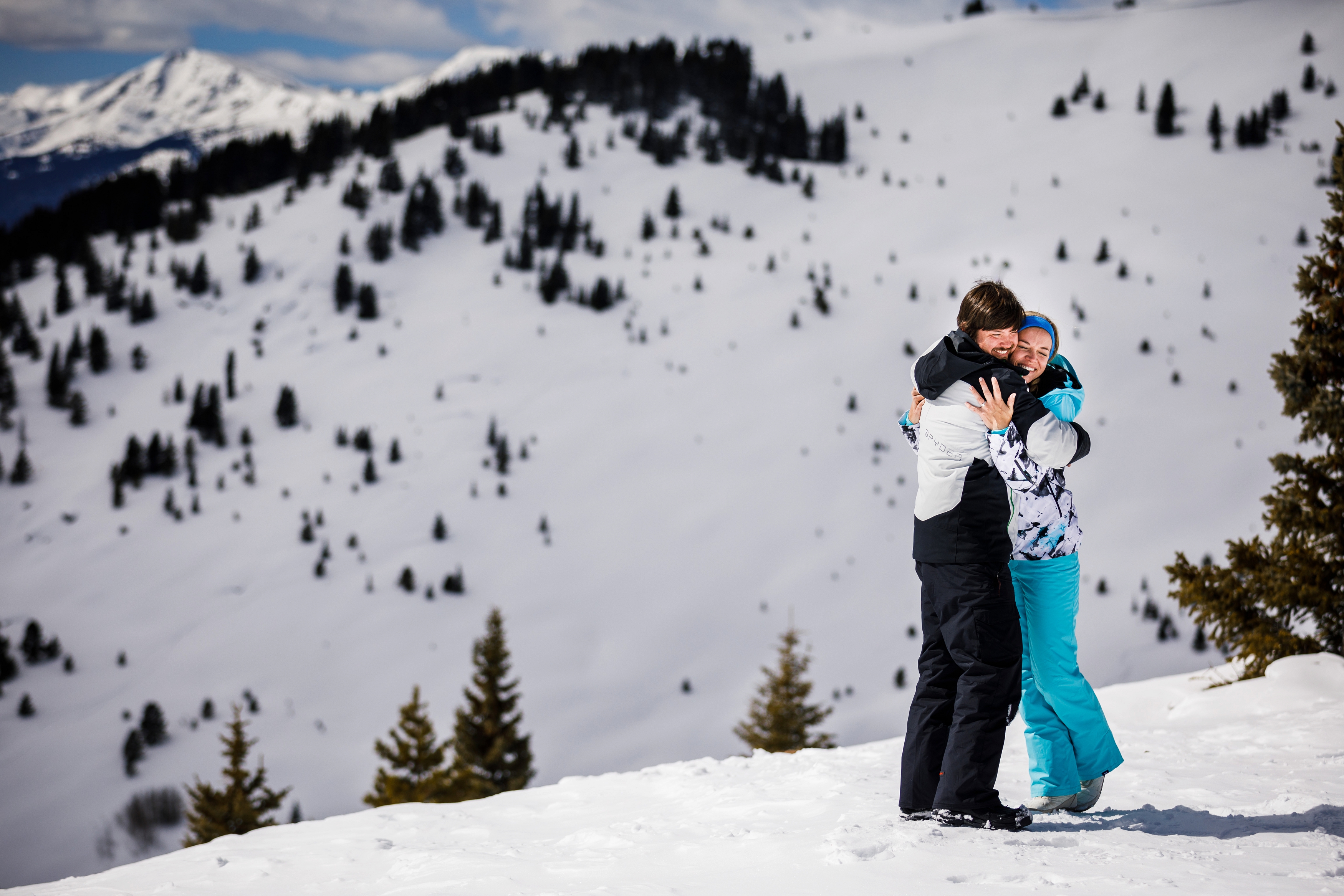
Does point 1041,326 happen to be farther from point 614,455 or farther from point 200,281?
point 200,281

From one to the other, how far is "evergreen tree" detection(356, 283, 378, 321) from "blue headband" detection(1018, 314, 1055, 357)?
51.7 meters

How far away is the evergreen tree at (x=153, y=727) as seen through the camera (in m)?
26.9

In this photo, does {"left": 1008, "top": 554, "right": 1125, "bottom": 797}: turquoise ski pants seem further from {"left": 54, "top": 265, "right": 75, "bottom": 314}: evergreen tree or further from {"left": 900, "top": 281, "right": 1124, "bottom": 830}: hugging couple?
{"left": 54, "top": 265, "right": 75, "bottom": 314}: evergreen tree

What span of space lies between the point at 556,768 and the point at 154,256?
54558 millimetres

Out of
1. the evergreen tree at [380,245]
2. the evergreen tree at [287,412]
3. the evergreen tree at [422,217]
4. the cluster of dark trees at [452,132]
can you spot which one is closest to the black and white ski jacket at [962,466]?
the evergreen tree at [287,412]

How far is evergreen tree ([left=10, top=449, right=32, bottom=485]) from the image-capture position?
40031mm

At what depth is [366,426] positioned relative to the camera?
41250 millimetres

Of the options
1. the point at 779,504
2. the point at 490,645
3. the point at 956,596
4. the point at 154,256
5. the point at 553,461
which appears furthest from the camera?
the point at 154,256

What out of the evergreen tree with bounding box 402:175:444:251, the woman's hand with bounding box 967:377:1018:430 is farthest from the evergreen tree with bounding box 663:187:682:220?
the woman's hand with bounding box 967:377:1018:430

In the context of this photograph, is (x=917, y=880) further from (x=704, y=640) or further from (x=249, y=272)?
(x=249, y=272)

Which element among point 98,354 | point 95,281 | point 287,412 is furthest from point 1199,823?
point 95,281

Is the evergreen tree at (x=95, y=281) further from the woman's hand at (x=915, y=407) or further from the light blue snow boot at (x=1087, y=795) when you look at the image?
the light blue snow boot at (x=1087, y=795)

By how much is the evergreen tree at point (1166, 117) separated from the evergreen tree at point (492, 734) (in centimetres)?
6917

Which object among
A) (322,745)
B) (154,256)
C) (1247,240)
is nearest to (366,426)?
(322,745)
